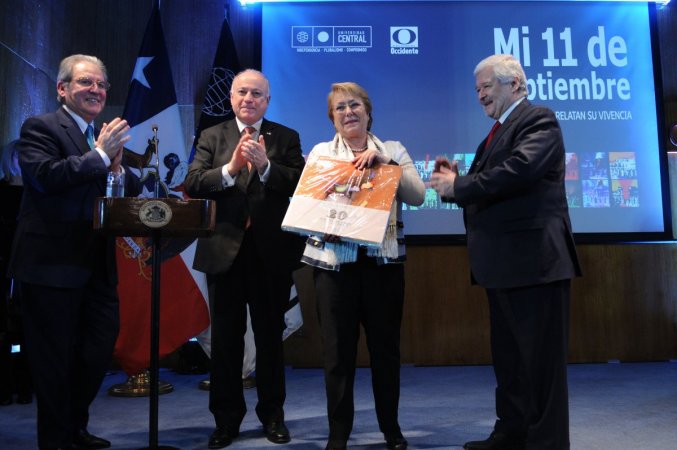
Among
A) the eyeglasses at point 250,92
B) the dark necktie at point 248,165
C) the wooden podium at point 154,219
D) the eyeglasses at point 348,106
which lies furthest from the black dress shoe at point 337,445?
the eyeglasses at point 250,92

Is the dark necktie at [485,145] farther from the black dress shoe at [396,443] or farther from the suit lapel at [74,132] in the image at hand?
the suit lapel at [74,132]

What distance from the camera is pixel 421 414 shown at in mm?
2992

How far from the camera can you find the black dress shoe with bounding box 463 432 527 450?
7.62 ft

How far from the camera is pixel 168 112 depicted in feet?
13.4

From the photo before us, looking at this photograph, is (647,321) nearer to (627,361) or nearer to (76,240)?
(627,361)

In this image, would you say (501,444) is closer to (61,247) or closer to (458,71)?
(61,247)

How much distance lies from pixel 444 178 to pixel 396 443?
1.03m

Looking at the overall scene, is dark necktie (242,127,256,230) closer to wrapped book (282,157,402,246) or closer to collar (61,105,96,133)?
wrapped book (282,157,402,246)

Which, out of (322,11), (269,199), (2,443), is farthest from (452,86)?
(2,443)

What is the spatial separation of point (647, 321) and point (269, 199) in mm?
3429

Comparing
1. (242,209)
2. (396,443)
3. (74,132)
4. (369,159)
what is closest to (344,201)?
(369,159)

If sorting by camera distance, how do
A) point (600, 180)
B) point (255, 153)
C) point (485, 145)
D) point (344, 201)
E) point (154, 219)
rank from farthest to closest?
point (600, 180) < point (485, 145) < point (255, 153) < point (344, 201) < point (154, 219)

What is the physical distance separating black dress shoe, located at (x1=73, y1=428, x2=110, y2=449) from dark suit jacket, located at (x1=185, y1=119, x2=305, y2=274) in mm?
800

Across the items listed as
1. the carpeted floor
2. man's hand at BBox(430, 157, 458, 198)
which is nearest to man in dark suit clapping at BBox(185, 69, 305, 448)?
Answer: the carpeted floor
